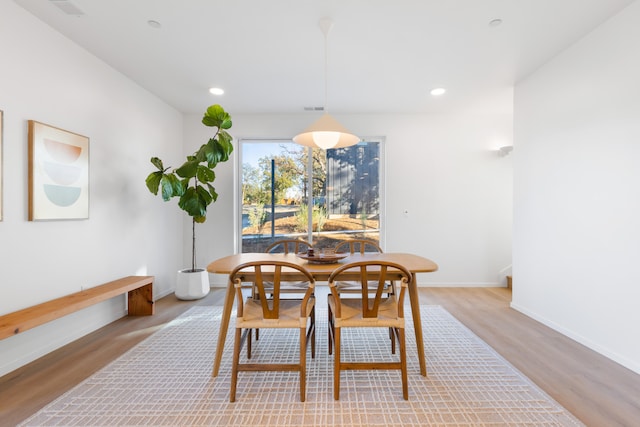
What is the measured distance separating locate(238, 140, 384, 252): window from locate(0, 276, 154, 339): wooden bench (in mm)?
1668

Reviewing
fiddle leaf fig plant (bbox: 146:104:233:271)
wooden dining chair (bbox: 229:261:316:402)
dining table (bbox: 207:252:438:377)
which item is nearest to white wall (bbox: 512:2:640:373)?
dining table (bbox: 207:252:438:377)

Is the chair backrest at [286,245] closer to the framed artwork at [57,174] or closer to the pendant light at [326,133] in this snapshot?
the pendant light at [326,133]

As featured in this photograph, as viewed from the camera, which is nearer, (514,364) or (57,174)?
(514,364)

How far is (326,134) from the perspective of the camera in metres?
2.45

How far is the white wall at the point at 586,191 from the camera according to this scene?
7.09ft

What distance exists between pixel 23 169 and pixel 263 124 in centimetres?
287

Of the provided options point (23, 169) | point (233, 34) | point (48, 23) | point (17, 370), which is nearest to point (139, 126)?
point (48, 23)

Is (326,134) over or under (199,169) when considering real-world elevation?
over

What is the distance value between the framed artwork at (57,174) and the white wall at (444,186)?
6.27 feet

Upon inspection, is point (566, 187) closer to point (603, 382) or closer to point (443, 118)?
point (603, 382)

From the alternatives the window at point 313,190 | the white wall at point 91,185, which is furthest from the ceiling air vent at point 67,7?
the window at point 313,190

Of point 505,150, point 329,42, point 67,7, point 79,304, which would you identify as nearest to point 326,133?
point 329,42

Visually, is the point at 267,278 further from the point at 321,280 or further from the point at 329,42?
the point at 329,42

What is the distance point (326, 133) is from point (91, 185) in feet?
7.68
